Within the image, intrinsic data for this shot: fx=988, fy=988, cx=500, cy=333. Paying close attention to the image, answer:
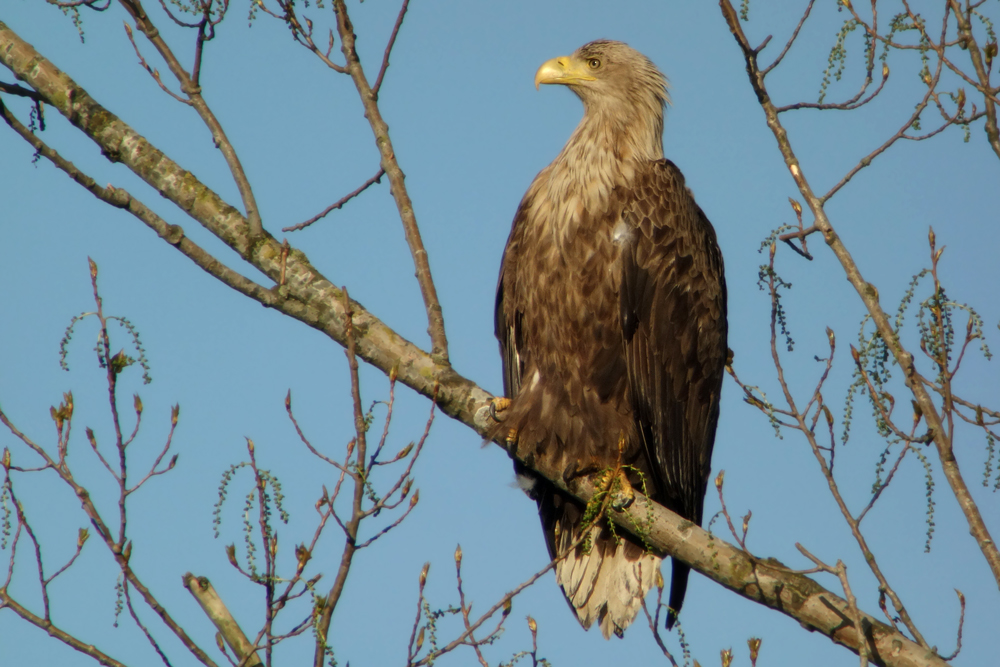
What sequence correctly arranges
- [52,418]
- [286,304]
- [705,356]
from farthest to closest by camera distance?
1. [705,356]
2. [286,304]
3. [52,418]

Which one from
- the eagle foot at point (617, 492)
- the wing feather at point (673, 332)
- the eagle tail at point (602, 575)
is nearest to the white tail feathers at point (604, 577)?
the eagle tail at point (602, 575)

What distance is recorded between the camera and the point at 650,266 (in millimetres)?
4730

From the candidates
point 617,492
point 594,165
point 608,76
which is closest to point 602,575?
point 617,492

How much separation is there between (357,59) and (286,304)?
124 cm

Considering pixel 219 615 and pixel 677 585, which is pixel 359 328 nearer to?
pixel 219 615

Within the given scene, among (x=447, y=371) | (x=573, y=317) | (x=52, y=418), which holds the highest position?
(x=573, y=317)

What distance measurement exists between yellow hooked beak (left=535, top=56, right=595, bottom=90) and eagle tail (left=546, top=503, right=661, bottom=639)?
2.43 m

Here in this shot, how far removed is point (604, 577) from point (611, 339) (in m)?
1.31

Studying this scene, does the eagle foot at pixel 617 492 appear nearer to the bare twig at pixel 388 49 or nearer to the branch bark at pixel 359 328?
the branch bark at pixel 359 328

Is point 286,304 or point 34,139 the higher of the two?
point 34,139

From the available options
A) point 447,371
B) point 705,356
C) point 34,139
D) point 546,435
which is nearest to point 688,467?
point 705,356

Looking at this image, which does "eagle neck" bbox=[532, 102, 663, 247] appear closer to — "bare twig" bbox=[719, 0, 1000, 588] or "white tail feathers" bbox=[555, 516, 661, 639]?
"bare twig" bbox=[719, 0, 1000, 588]

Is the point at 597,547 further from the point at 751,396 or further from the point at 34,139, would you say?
the point at 34,139

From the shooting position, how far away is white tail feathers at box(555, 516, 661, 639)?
508 centimetres
